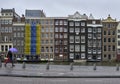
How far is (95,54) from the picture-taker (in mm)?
130625

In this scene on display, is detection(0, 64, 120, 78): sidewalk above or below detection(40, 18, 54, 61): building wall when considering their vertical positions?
below

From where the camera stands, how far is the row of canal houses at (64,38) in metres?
131

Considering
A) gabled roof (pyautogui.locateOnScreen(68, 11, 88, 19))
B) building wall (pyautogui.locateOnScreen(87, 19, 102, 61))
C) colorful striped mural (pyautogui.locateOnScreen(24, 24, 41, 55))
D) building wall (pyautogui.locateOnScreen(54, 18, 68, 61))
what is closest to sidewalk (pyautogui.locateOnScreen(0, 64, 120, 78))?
building wall (pyautogui.locateOnScreen(54, 18, 68, 61))

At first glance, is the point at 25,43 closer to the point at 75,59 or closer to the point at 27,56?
the point at 27,56

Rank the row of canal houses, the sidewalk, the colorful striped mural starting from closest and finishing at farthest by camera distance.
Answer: the sidewalk
the row of canal houses
the colorful striped mural

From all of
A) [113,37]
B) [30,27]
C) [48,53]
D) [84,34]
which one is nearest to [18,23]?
[30,27]

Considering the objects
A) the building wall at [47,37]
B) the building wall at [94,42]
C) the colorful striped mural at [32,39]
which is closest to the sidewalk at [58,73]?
the building wall at [94,42]

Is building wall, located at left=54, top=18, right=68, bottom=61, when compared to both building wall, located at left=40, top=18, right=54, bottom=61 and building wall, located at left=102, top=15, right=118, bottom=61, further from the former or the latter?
building wall, located at left=102, top=15, right=118, bottom=61

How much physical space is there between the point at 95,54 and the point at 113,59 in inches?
259

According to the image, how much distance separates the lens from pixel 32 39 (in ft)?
434

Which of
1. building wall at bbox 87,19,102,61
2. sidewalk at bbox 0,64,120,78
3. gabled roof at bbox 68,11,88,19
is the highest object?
gabled roof at bbox 68,11,88,19

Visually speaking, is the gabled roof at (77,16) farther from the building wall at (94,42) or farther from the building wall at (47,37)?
the building wall at (47,37)

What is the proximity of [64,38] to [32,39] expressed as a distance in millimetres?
11432

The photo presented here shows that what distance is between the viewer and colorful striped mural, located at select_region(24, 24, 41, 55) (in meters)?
132
